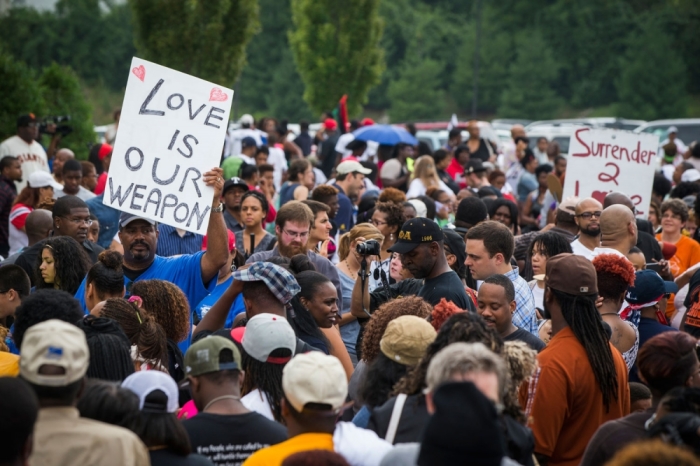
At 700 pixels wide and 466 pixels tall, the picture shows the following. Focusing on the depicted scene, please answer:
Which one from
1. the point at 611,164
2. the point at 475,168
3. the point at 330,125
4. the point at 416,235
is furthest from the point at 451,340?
the point at 330,125

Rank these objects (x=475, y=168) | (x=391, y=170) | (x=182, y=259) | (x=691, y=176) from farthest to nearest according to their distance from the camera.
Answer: (x=391, y=170) → (x=691, y=176) → (x=475, y=168) → (x=182, y=259)

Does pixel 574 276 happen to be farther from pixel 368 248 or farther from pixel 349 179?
pixel 349 179

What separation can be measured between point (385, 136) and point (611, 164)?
698 centimetres

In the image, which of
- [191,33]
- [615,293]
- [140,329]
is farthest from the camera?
[191,33]

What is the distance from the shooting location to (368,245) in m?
7.18

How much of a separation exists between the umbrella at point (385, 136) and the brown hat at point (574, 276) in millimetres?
12294

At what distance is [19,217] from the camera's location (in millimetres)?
10109

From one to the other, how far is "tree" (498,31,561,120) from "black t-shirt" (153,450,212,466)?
51.5m

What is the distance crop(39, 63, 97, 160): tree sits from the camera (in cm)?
1845

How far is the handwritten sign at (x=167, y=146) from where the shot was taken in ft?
21.4

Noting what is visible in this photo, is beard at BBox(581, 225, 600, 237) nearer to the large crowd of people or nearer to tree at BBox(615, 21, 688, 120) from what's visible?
the large crowd of people

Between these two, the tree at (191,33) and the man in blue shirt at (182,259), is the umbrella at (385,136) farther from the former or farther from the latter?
the man in blue shirt at (182,259)

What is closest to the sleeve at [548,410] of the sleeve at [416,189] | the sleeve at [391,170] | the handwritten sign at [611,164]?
the handwritten sign at [611,164]

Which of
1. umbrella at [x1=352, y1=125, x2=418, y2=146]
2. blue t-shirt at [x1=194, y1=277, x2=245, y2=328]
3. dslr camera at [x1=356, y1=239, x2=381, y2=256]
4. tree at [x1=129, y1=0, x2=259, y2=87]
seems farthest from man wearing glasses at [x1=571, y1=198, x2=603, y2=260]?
tree at [x1=129, y1=0, x2=259, y2=87]
